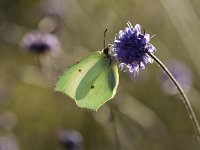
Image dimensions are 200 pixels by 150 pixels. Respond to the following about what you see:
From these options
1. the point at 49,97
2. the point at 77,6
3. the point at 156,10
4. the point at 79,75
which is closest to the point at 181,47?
the point at 156,10

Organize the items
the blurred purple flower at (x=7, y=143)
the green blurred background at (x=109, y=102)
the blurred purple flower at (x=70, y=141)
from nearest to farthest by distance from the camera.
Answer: the blurred purple flower at (x=70, y=141)
the blurred purple flower at (x=7, y=143)
the green blurred background at (x=109, y=102)

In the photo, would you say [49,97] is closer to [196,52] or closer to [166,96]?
[166,96]

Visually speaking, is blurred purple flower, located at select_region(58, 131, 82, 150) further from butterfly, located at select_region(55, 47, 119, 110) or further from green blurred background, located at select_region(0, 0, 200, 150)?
butterfly, located at select_region(55, 47, 119, 110)

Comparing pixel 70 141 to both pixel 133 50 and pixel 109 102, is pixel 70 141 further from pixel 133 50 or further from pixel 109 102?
pixel 133 50

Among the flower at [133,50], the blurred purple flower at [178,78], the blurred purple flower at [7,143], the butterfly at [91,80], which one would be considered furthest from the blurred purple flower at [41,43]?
the flower at [133,50]

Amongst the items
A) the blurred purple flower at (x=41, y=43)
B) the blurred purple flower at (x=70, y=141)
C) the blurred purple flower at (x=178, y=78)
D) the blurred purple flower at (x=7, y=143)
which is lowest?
the blurred purple flower at (x=70, y=141)

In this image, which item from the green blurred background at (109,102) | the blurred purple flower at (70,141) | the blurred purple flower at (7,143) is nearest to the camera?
the blurred purple flower at (70,141)

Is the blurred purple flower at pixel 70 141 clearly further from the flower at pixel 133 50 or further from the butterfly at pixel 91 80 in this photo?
the flower at pixel 133 50
